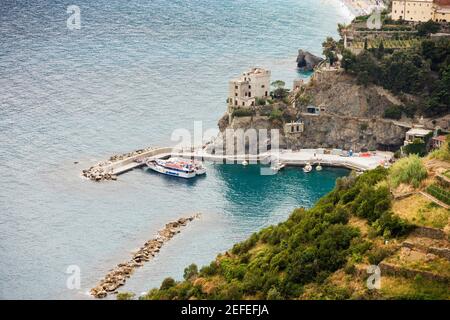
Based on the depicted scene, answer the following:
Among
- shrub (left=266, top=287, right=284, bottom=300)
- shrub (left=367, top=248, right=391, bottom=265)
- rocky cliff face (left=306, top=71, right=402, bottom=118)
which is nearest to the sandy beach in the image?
rocky cliff face (left=306, top=71, right=402, bottom=118)

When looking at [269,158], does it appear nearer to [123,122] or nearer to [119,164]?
[119,164]

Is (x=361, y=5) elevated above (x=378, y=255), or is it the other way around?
(x=361, y=5)

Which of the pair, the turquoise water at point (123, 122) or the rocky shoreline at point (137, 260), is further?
the turquoise water at point (123, 122)

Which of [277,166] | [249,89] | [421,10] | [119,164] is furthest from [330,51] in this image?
[119,164]

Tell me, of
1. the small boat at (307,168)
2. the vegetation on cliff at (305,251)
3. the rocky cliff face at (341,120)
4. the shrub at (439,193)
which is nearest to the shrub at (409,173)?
the vegetation on cliff at (305,251)

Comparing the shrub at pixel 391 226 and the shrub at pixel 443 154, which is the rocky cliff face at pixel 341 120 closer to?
the shrub at pixel 443 154

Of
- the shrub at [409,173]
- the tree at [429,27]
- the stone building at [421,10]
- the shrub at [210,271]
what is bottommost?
the shrub at [210,271]

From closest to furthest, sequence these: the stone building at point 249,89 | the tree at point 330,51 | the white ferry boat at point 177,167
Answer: the white ferry boat at point 177,167 < the stone building at point 249,89 < the tree at point 330,51
